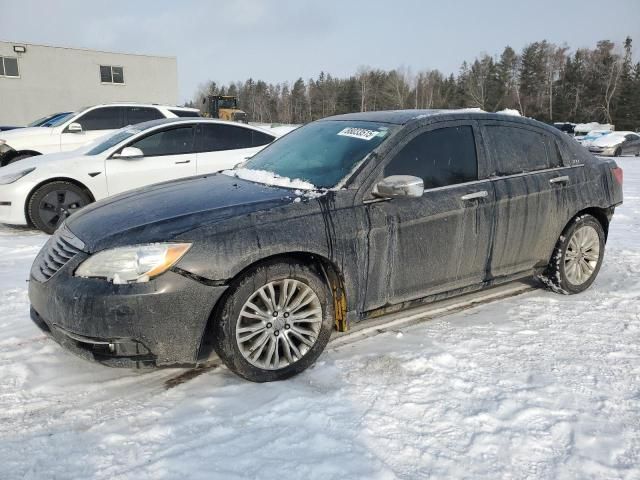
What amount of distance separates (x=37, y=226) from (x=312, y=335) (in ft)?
17.2

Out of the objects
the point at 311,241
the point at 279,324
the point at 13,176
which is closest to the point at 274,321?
the point at 279,324

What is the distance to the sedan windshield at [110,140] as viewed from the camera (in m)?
7.30

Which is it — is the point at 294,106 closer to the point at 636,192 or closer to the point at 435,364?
the point at 636,192

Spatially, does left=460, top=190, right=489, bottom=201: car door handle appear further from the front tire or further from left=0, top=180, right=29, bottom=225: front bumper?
left=0, top=180, right=29, bottom=225: front bumper

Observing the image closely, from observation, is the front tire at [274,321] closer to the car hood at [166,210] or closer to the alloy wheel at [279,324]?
the alloy wheel at [279,324]

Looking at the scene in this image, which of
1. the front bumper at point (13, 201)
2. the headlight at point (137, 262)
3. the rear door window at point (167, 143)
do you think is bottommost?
the headlight at point (137, 262)

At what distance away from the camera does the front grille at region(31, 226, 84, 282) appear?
120 inches

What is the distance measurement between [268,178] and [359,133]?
0.73 m

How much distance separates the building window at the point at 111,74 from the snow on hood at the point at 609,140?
2544 centimetres

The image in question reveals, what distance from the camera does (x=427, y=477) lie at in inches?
92.4

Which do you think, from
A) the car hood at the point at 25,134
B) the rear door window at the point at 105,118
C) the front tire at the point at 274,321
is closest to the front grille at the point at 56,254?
the front tire at the point at 274,321

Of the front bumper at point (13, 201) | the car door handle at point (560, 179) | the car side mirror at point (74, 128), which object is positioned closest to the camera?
the car door handle at point (560, 179)

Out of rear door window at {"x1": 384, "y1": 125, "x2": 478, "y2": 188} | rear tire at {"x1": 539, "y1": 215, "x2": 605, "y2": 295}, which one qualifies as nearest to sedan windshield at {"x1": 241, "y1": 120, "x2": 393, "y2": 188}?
rear door window at {"x1": 384, "y1": 125, "x2": 478, "y2": 188}

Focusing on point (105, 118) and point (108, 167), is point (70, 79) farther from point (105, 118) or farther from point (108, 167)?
point (108, 167)
